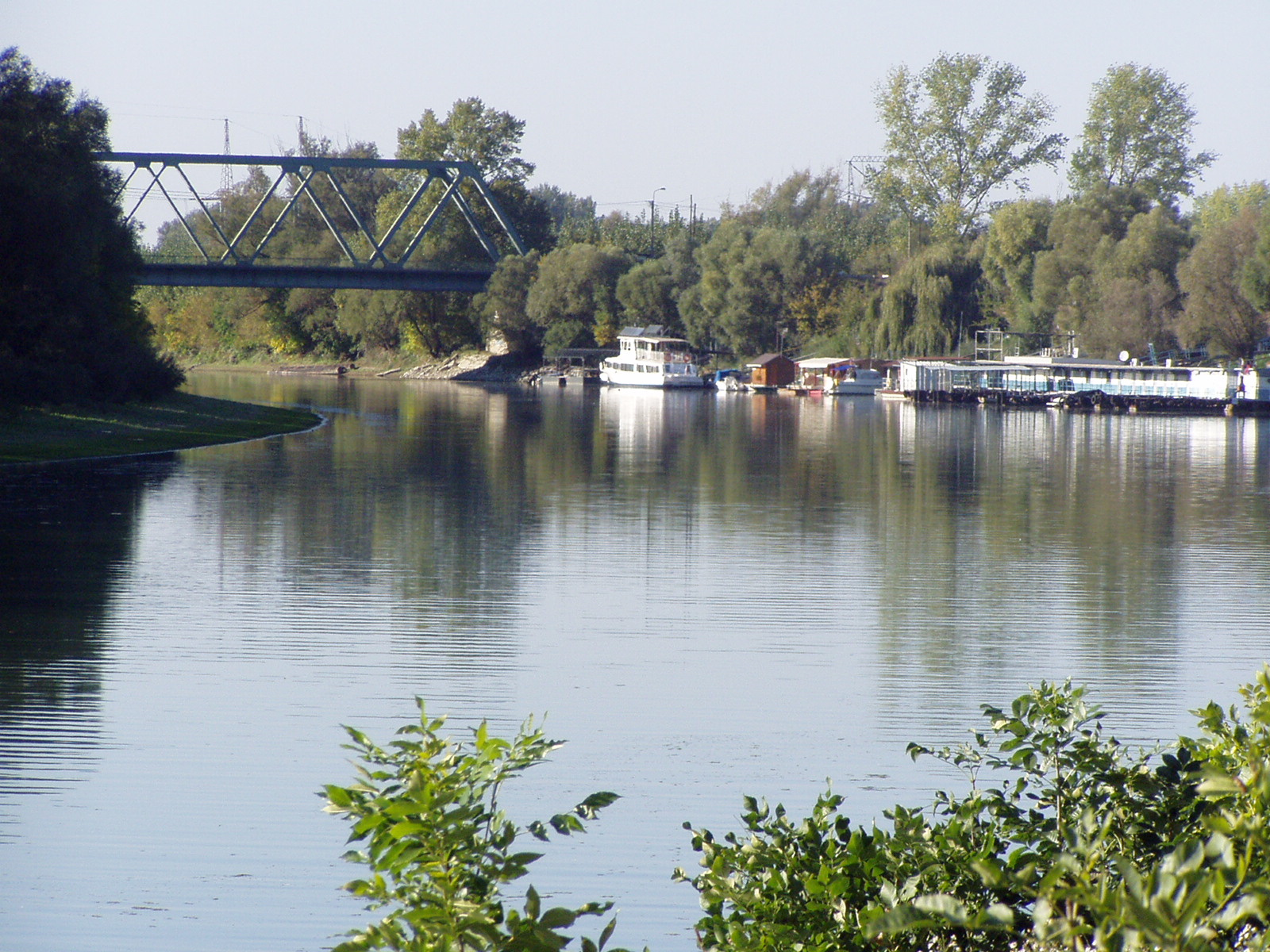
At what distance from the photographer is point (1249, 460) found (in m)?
44.0

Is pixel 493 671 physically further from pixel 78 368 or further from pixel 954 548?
pixel 78 368

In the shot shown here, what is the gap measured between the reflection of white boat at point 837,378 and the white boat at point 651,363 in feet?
26.0

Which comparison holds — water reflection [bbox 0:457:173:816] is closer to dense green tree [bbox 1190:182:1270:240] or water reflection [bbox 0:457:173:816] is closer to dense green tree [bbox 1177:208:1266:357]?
dense green tree [bbox 1177:208:1266:357]

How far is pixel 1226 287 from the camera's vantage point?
8206 centimetres

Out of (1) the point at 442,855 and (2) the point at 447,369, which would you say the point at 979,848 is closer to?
(1) the point at 442,855

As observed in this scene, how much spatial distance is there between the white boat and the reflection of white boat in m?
7.93

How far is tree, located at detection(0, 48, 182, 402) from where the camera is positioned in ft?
121

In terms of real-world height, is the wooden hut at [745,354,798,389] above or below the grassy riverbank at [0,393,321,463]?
above

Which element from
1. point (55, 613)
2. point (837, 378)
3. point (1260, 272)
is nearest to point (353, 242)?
point (837, 378)

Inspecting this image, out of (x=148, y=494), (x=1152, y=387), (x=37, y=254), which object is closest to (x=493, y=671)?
(x=148, y=494)

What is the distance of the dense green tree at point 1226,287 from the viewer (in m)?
81.6

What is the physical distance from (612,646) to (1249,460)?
34457 millimetres

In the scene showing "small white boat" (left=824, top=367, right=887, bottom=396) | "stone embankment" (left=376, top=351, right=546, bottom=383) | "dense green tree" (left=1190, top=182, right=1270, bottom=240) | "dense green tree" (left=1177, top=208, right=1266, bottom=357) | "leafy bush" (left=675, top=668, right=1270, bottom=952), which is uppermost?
"dense green tree" (left=1190, top=182, right=1270, bottom=240)

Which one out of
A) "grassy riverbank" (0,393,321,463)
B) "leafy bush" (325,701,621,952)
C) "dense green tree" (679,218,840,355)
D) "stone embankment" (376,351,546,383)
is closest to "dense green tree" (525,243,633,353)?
"stone embankment" (376,351,546,383)
